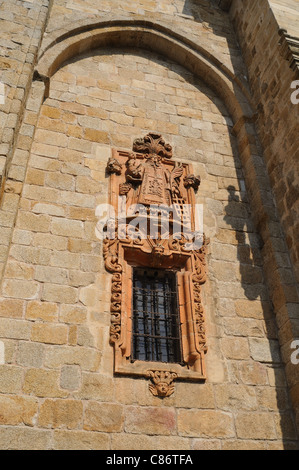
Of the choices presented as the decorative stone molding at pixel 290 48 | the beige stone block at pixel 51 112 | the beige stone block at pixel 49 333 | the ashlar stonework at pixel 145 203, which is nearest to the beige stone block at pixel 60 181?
the ashlar stonework at pixel 145 203

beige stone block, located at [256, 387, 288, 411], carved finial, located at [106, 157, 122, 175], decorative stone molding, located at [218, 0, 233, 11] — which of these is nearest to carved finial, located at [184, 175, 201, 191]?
carved finial, located at [106, 157, 122, 175]

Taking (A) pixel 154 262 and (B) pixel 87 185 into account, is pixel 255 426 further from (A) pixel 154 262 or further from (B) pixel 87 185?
(B) pixel 87 185

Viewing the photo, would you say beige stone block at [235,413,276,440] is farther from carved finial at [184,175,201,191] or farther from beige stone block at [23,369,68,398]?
carved finial at [184,175,201,191]

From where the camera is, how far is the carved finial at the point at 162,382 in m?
4.71

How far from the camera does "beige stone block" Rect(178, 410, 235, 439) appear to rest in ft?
15.1

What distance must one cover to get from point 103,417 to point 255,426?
1.67 m

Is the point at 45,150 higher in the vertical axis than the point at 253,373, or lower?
higher

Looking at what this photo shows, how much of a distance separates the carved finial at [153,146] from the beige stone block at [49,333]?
3035 millimetres

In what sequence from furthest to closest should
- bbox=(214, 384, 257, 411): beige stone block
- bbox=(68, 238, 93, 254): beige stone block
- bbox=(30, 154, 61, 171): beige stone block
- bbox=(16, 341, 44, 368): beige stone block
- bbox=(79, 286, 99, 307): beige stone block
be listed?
bbox=(30, 154, 61, 171): beige stone block, bbox=(68, 238, 93, 254): beige stone block, bbox=(79, 286, 99, 307): beige stone block, bbox=(214, 384, 257, 411): beige stone block, bbox=(16, 341, 44, 368): beige stone block

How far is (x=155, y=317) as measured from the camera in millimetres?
5375

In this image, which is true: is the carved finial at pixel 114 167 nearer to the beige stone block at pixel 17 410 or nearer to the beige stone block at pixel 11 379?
the beige stone block at pixel 11 379

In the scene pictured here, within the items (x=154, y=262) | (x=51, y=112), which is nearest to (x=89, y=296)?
(x=154, y=262)

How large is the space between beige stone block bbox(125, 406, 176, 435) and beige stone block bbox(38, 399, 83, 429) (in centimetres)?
51

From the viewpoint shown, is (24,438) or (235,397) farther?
(235,397)
